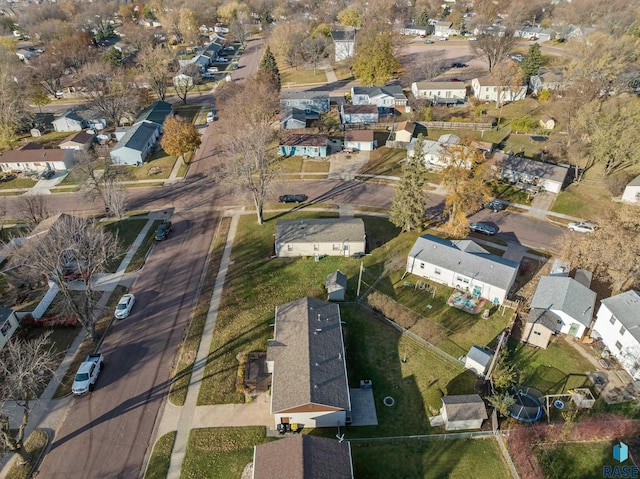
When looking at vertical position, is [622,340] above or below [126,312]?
above

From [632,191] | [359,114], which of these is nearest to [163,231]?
[359,114]

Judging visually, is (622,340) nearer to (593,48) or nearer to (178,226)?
(178,226)

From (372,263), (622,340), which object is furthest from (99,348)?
(622,340)

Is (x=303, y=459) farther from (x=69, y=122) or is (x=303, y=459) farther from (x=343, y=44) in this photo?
(x=343, y=44)

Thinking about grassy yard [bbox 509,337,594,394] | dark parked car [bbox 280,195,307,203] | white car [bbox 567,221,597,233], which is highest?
white car [bbox 567,221,597,233]

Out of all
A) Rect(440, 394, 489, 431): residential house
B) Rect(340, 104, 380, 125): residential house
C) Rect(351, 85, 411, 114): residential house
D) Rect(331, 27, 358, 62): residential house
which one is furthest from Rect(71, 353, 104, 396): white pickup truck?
Rect(331, 27, 358, 62): residential house

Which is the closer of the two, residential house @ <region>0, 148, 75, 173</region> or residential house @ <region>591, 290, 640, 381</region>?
residential house @ <region>591, 290, 640, 381</region>

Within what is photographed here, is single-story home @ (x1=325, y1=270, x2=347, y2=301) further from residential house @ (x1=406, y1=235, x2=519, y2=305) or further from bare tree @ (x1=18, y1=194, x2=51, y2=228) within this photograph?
bare tree @ (x1=18, y1=194, x2=51, y2=228)
